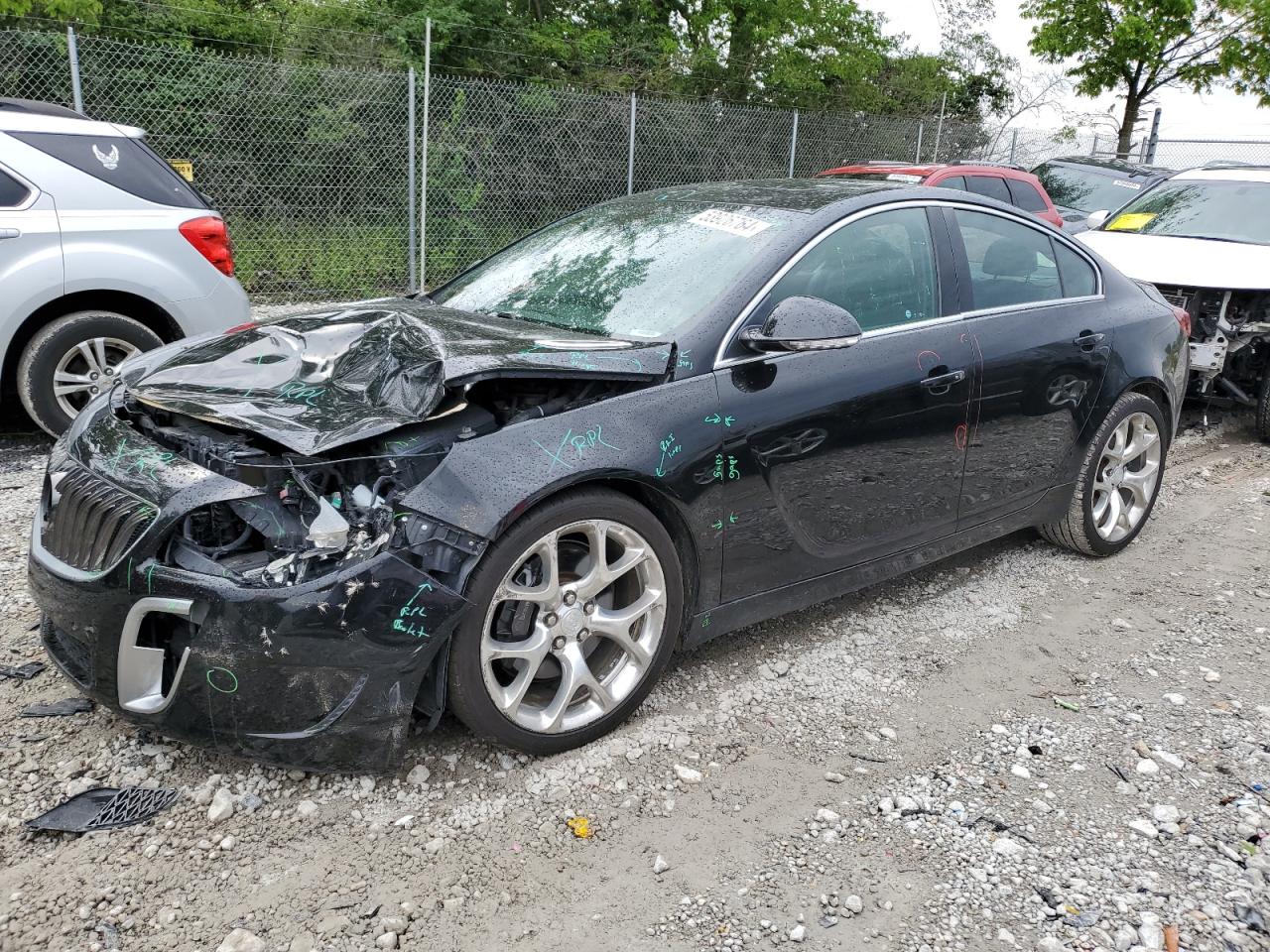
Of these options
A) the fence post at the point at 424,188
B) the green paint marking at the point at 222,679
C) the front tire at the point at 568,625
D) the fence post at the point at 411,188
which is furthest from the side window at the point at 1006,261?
the fence post at the point at 424,188

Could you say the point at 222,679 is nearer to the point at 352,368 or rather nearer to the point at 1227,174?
the point at 352,368

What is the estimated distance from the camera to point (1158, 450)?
4898 millimetres

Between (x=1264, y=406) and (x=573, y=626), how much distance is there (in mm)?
6255

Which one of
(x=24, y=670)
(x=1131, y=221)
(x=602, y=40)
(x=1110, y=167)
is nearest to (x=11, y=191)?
(x=24, y=670)

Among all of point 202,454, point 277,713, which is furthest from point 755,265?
point 277,713

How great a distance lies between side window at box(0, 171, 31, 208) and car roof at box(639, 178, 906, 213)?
11.5 feet

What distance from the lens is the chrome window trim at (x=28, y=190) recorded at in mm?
5340

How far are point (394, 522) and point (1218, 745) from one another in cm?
270

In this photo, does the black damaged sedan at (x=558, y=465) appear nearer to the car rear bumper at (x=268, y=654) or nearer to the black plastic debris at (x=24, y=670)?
the car rear bumper at (x=268, y=654)

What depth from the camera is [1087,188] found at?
39.7 feet

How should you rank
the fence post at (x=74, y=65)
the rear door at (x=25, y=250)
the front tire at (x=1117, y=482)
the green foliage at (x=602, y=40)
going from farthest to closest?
the green foliage at (x=602, y=40)
the fence post at (x=74, y=65)
the rear door at (x=25, y=250)
the front tire at (x=1117, y=482)

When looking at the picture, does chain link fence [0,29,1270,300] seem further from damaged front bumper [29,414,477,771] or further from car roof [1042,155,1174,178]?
damaged front bumper [29,414,477,771]

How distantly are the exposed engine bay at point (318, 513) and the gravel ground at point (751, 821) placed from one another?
0.70m

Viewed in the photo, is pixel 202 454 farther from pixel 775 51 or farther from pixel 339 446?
pixel 775 51
